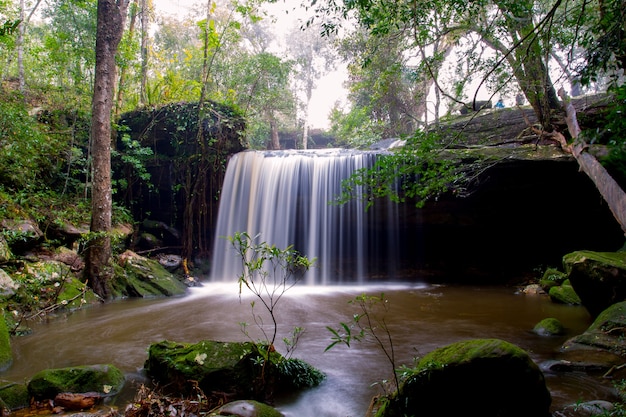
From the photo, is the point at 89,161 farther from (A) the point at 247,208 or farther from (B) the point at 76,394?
(B) the point at 76,394

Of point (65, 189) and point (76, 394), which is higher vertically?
point (65, 189)

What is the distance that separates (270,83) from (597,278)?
14.3m

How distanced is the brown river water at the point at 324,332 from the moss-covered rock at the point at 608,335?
0.32 m

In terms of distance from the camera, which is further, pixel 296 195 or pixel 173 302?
pixel 296 195

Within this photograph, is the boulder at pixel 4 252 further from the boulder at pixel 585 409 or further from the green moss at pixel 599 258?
the green moss at pixel 599 258

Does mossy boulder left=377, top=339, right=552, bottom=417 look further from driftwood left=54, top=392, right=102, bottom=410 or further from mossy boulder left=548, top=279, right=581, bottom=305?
mossy boulder left=548, top=279, right=581, bottom=305

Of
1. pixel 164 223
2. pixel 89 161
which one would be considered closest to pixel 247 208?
pixel 164 223

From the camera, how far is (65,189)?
1061cm

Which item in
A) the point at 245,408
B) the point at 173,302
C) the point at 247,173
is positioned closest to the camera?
the point at 245,408

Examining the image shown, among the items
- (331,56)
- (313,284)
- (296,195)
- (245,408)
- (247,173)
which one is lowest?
(313,284)

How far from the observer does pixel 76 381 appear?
135 inches

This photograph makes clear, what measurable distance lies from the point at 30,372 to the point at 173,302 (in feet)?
14.9

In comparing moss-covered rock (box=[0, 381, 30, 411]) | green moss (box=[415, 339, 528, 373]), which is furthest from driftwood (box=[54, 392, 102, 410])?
green moss (box=[415, 339, 528, 373])

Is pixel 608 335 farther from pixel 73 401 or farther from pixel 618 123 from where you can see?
pixel 73 401
